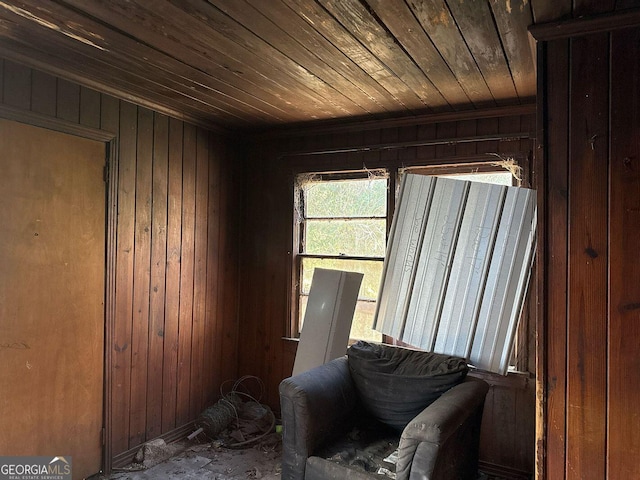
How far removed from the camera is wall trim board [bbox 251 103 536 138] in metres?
2.87

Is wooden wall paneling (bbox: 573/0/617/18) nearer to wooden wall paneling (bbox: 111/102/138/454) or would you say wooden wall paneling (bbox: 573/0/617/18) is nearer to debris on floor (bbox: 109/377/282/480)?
Result: wooden wall paneling (bbox: 111/102/138/454)

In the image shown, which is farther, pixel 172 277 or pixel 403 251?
pixel 172 277

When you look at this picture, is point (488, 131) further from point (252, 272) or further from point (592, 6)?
point (252, 272)

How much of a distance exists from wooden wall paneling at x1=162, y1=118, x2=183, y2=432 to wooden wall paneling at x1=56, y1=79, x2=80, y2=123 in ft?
2.32

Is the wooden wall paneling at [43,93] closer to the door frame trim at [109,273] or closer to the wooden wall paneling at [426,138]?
the door frame trim at [109,273]

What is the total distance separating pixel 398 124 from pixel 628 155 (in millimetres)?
1797

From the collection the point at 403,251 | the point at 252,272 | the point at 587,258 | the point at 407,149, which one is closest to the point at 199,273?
the point at 252,272

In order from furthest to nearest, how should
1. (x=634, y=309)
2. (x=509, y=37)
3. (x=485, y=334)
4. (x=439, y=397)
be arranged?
(x=485, y=334) → (x=439, y=397) → (x=509, y=37) → (x=634, y=309)

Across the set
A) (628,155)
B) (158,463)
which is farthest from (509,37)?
(158,463)

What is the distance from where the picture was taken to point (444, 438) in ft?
5.86

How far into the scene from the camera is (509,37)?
1.92 meters

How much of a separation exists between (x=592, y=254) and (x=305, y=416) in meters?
1.42

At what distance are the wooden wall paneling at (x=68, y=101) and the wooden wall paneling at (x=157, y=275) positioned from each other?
0.56 meters

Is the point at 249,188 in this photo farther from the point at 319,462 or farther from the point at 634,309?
the point at 634,309
